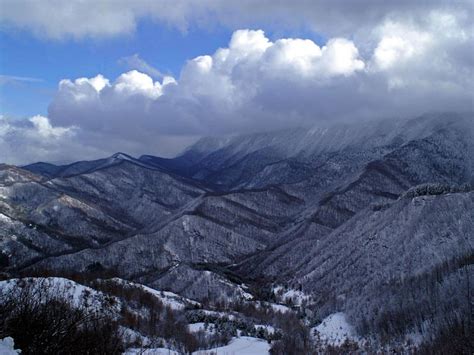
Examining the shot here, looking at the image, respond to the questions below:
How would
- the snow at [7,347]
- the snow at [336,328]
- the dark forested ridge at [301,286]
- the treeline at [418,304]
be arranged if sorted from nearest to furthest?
1. the snow at [7,347]
2. the dark forested ridge at [301,286]
3. the treeline at [418,304]
4. the snow at [336,328]

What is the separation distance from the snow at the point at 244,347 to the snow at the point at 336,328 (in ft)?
68.8

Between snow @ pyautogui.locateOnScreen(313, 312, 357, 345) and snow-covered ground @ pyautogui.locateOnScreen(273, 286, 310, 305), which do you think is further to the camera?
snow-covered ground @ pyautogui.locateOnScreen(273, 286, 310, 305)

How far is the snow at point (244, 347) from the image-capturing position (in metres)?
33.5

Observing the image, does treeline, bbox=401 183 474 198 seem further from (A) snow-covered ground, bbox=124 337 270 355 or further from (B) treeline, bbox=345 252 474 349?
(A) snow-covered ground, bbox=124 337 270 355

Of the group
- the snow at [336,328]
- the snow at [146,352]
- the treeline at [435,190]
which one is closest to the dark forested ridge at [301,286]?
the treeline at [435,190]

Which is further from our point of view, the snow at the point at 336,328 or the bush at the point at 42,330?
the snow at the point at 336,328

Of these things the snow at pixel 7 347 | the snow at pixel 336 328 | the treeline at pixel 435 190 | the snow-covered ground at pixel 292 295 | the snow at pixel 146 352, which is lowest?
the snow at pixel 7 347

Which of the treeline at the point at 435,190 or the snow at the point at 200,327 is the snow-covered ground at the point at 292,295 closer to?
the treeline at the point at 435,190

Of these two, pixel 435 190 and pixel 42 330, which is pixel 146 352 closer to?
pixel 42 330

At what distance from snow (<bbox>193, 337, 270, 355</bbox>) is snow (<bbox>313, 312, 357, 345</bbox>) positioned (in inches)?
825

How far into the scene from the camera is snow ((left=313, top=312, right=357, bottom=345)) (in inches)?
2322

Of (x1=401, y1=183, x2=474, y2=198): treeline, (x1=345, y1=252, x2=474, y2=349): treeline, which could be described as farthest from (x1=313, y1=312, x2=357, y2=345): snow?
(x1=401, y1=183, x2=474, y2=198): treeline

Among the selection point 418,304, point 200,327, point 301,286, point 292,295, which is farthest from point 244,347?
point 301,286

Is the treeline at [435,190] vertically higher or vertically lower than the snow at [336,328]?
higher
